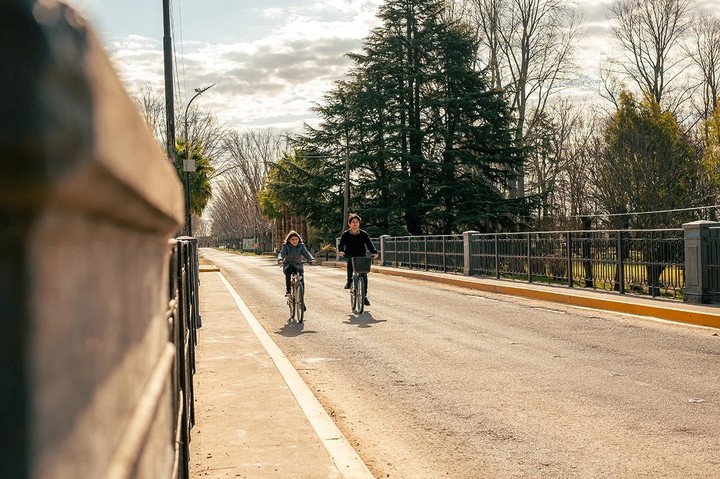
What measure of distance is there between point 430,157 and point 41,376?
157 feet

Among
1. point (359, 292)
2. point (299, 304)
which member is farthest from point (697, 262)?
point (299, 304)

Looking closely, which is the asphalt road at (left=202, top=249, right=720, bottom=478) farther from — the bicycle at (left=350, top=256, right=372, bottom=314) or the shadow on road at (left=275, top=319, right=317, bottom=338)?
the bicycle at (left=350, top=256, right=372, bottom=314)

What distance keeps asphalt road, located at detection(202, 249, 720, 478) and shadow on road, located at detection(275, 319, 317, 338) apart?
5 cm

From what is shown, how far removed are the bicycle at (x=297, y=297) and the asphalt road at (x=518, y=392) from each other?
31cm

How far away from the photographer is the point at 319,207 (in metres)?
50.3

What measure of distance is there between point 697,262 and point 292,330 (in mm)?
7112

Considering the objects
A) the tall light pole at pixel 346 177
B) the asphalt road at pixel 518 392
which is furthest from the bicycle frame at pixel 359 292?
the tall light pole at pixel 346 177

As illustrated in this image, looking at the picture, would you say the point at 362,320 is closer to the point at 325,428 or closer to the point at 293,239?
the point at 293,239

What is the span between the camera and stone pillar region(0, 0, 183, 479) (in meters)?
0.47

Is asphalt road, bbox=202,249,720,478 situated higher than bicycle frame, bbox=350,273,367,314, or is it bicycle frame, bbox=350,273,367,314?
bicycle frame, bbox=350,273,367,314

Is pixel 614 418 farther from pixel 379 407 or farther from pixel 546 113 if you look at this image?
pixel 546 113

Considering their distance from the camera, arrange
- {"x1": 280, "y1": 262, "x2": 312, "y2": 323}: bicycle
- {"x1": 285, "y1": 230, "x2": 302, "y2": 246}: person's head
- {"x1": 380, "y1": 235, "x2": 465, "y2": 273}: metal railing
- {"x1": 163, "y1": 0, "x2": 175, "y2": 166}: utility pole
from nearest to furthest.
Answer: {"x1": 285, "y1": 230, "x2": 302, "y2": 246}: person's head, {"x1": 280, "y1": 262, "x2": 312, "y2": 323}: bicycle, {"x1": 163, "y1": 0, "x2": 175, "y2": 166}: utility pole, {"x1": 380, "y1": 235, "x2": 465, "y2": 273}: metal railing

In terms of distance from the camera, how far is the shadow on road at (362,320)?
1312 cm

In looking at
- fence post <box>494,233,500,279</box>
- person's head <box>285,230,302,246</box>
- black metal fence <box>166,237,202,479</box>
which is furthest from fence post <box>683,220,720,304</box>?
black metal fence <box>166,237,202,479</box>
